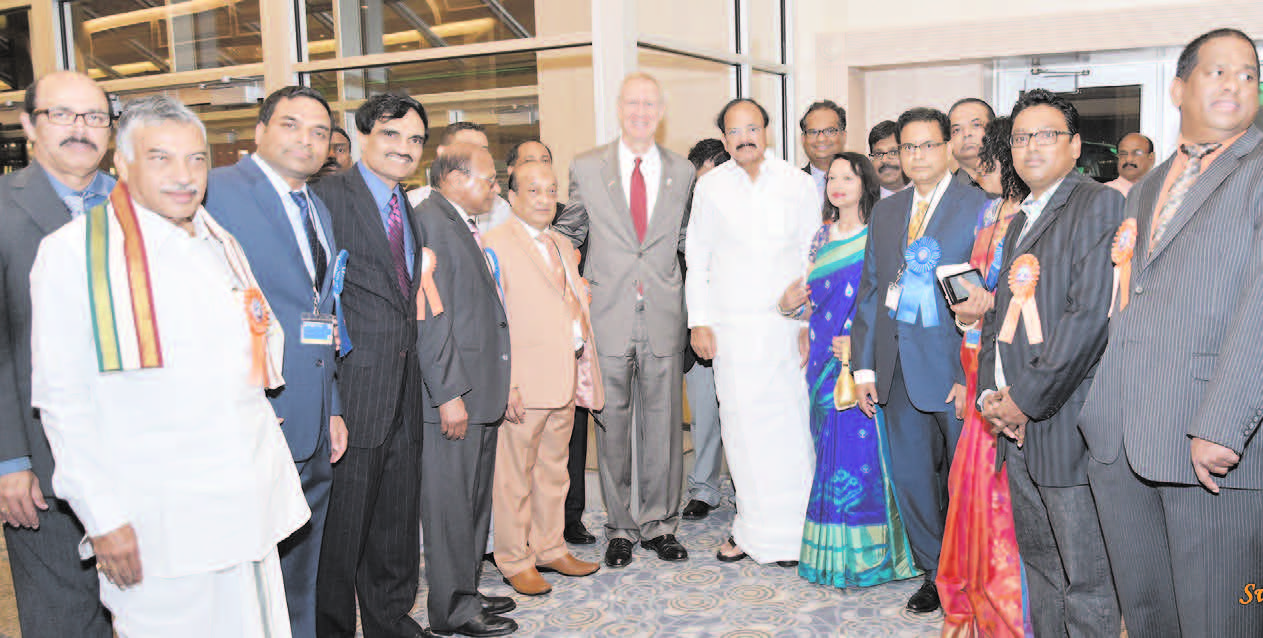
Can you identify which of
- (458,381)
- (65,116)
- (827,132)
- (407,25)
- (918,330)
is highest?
(407,25)

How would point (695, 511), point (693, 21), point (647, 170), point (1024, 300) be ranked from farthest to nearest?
1. point (693, 21)
2. point (695, 511)
3. point (647, 170)
4. point (1024, 300)

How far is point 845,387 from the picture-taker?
11.9 feet

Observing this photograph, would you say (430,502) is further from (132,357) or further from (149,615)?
(132,357)

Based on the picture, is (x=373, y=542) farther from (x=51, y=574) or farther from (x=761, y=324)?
(x=761, y=324)

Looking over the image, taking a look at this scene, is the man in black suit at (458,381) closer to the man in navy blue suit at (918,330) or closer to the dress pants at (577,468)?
the dress pants at (577,468)

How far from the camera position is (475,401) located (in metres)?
3.26

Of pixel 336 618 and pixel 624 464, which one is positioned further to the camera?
pixel 624 464

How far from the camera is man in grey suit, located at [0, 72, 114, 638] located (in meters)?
2.35

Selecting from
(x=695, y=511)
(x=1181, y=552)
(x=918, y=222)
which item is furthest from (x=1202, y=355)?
(x=695, y=511)

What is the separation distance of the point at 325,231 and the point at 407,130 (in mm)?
451

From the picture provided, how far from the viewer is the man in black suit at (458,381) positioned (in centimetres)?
313

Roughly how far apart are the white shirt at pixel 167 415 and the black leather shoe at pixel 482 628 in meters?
1.35

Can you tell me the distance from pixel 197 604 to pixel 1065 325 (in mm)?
2307

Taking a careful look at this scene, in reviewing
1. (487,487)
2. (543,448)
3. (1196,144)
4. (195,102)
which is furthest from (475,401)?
(195,102)
